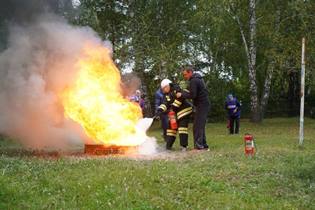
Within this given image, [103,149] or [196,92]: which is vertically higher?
[196,92]

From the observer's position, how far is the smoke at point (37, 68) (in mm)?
14188

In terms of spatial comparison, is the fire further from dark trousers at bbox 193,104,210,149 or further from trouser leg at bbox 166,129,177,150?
dark trousers at bbox 193,104,210,149

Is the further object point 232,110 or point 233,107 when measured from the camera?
point 232,110

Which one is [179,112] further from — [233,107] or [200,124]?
[233,107]

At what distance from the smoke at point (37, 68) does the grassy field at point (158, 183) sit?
3069 millimetres

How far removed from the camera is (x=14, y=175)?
9.70m

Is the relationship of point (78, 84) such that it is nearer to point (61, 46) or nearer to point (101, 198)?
point (61, 46)

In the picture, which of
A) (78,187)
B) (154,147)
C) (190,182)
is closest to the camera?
(78,187)

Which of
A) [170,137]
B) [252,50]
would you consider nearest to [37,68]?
[170,137]

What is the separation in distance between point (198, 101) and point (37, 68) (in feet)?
14.9

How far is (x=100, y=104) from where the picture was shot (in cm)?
1466

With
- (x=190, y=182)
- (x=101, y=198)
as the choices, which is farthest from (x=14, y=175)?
(x=190, y=182)

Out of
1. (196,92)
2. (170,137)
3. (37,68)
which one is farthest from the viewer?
(170,137)

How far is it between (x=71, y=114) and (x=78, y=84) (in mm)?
810
